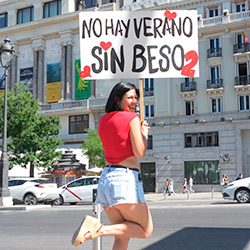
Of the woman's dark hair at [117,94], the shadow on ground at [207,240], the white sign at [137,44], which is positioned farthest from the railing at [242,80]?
the woman's dark hair at [117,94]

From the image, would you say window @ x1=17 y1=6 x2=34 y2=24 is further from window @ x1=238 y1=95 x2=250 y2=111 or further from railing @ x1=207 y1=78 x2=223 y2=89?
window @ x1=238 y1=95 x2=250 y2=111

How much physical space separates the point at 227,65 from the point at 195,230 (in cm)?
2806

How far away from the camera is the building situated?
1298 inches

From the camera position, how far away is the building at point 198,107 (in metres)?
33.0

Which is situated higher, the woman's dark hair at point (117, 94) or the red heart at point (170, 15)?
the red heart at point (170, 15)

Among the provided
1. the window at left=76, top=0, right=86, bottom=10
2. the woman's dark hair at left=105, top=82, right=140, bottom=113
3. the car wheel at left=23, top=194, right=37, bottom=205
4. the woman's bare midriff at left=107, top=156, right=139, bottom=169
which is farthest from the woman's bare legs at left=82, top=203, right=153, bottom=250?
the window at left=76, top=0, right=86, bottom=10

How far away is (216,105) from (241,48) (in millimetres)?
5482

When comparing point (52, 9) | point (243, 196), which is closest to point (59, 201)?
point (243, 196)

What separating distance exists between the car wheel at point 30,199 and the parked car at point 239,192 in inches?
384

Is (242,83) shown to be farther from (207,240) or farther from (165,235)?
(207,240)

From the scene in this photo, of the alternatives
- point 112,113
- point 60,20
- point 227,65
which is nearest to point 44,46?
point 60,20

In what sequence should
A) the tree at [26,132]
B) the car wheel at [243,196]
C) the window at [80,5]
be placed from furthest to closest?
the window at [80,5]
the tree at [26,132]
the car wheel at [243,196]

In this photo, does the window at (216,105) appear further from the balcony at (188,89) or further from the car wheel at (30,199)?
the car wheel at (30,199)

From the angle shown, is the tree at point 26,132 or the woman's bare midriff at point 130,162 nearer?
the woman's bare midriff at point 130,162
